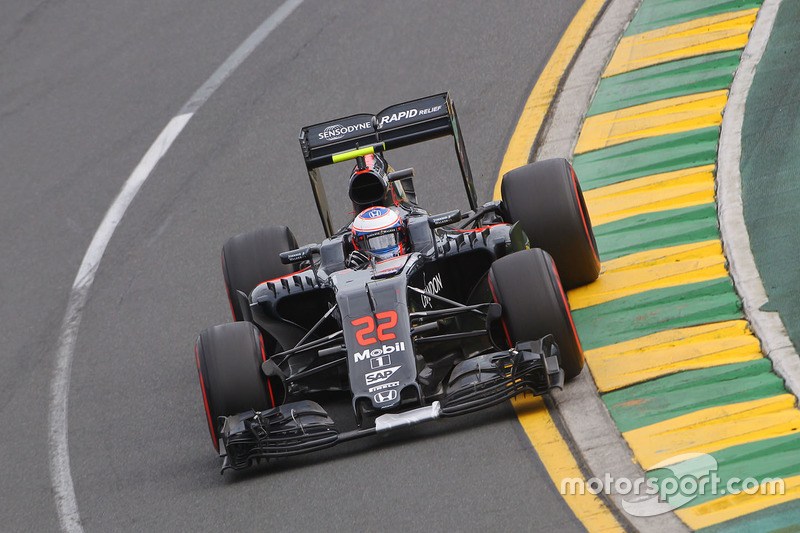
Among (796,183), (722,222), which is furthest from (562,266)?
(796,183)

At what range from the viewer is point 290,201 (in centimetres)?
1290

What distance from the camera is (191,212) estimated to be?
43.4ft

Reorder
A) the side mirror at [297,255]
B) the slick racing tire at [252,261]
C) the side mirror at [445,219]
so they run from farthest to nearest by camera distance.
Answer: the slick racing tire at [252,261] < the side mirror at [297,255] < the side mirror at [445,219]

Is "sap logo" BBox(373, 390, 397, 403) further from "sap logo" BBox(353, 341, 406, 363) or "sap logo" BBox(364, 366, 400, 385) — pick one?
"sap logo" BBox(353, 341, 406, 363)

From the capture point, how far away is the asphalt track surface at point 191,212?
25.5ft

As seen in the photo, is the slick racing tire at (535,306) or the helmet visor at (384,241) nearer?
the slick racing tire at (535,306)

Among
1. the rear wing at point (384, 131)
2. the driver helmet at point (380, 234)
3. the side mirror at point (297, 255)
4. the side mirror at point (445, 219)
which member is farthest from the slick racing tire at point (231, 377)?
the rear wing at point (384, 131)

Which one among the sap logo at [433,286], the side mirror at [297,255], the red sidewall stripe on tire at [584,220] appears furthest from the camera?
the red sidewall stripe on tire at [584,220]

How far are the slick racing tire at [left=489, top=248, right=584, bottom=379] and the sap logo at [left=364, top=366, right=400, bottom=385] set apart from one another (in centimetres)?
86

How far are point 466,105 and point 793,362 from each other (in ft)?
22.0

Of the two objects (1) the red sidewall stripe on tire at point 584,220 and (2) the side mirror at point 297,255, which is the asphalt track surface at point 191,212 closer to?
(2) the side mirror at point 297,255

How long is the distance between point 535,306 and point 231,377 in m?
2.10

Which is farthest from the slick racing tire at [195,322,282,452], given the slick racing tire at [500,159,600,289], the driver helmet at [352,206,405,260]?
the slick racing tire at [500,159,600,289]

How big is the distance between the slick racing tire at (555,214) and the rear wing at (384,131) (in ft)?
1.80
